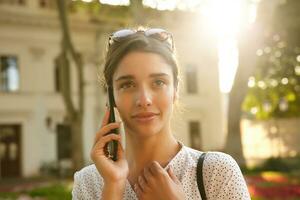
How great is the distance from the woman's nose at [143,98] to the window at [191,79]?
28386mm

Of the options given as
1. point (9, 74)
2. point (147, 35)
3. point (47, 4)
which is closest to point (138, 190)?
point (147, 35)

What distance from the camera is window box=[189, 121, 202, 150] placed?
99.4 feet

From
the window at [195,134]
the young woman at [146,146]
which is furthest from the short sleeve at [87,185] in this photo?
the window at [195,134]

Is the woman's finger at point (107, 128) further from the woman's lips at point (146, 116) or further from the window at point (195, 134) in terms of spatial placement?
the window at point (195, 134)

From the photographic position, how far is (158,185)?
2.00m

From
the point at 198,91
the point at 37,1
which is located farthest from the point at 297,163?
the point at 37,1

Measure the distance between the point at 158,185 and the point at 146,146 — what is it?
0.24 m

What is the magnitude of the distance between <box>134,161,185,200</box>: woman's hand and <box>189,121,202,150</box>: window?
92.8 feet

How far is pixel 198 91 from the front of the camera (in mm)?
30609

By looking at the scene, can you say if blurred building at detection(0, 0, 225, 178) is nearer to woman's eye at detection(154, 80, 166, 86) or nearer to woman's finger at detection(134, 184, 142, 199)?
woman's eye at detection(154, 80, 166, 86)

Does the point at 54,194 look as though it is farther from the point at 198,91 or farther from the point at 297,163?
the point at 198,91

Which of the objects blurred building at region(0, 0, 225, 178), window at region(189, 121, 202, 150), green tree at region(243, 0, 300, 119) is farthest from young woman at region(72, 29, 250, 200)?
window at region(189, 121, 202, 150)

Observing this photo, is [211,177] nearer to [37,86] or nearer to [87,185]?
[87,185]

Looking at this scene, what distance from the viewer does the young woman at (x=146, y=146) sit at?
202 cm
